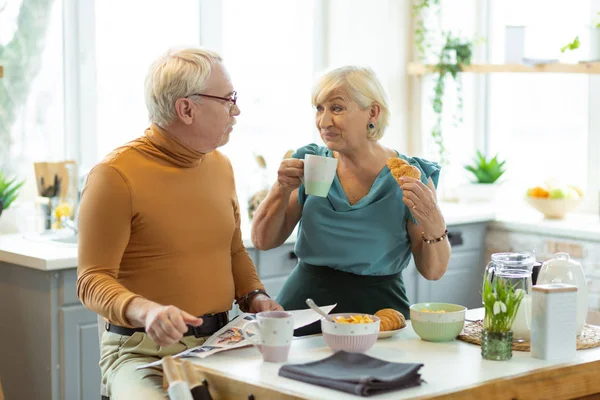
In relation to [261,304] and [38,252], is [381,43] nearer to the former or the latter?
[38,252]

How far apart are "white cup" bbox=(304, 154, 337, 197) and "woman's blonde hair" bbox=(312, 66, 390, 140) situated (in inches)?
11.9

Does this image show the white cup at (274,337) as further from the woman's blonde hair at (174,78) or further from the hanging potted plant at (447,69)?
the hanging potted plant at (447,69)

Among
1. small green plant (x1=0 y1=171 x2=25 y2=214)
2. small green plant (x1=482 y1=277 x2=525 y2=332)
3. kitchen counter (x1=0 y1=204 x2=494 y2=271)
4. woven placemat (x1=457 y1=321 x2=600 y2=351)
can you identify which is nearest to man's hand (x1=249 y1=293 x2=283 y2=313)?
woven placemat (x1=457 y1=321 x2=600 y2=351)

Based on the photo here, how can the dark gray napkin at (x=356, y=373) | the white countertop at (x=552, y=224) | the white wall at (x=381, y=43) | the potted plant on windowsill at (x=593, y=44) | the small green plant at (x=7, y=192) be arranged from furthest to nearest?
the white wall at (x=381, y=43), the potted plant on windowsill at (x=593, y=44), the white countertop at (x=552, y=224), the small green plant at (x=7, y=192), the dark gray napkin at (x=356, y=373)

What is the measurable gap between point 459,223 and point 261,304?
196 centimetres

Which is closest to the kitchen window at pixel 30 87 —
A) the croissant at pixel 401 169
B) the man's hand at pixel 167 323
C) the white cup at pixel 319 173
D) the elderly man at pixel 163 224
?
the elderly man at pixel 163 224

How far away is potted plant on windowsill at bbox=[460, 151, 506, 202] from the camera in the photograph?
491 centimetres

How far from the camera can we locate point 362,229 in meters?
2.80

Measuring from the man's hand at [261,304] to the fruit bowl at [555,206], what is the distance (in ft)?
7.08

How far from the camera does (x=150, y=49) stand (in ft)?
14.0

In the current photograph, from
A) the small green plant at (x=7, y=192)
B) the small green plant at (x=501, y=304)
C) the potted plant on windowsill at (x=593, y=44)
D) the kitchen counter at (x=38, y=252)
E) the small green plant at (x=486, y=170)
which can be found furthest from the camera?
the small green plant at (x=486, y=170)

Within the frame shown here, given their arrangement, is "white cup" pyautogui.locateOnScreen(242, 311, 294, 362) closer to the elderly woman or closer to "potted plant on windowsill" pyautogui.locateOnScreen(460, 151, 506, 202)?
the elderly woman

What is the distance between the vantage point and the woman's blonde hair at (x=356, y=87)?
2.76 metres

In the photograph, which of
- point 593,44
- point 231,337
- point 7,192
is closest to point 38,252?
point 7,192
